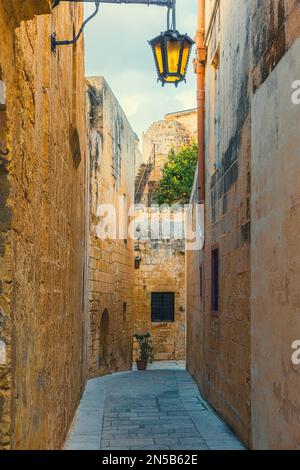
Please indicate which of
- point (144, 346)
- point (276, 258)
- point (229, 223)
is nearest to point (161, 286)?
point (144, 346)

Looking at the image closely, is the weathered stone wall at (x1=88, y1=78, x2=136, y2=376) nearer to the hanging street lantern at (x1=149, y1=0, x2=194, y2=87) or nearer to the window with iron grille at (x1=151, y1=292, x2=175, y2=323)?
the window with iron grille at (x1=151, y1=292, x2=175, y2=323)

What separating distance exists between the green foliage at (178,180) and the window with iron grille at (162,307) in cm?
1075

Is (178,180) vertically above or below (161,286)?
above

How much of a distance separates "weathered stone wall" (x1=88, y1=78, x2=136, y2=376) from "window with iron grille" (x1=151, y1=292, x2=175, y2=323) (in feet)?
5.52

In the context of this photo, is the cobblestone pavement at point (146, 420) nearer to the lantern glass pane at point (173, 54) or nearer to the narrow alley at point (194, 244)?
the narrow alley at point (194, 244)

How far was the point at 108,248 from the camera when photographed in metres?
13.9

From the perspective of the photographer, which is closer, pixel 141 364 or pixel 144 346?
pixel 141 364

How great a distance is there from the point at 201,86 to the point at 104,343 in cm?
648

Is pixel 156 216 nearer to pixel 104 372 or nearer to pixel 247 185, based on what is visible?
pixel 104 372

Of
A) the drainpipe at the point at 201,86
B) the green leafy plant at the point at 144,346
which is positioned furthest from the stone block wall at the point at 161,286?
the drainpipe at the point at 201,86

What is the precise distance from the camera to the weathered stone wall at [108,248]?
39.7 feet

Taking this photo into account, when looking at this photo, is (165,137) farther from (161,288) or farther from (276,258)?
(276,258)

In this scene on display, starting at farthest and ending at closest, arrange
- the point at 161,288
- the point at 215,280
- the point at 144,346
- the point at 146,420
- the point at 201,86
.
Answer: the point at 161,288 < the point at 144,346 < the point at 201,86 < the point at 215,280 < the point at 146,420
